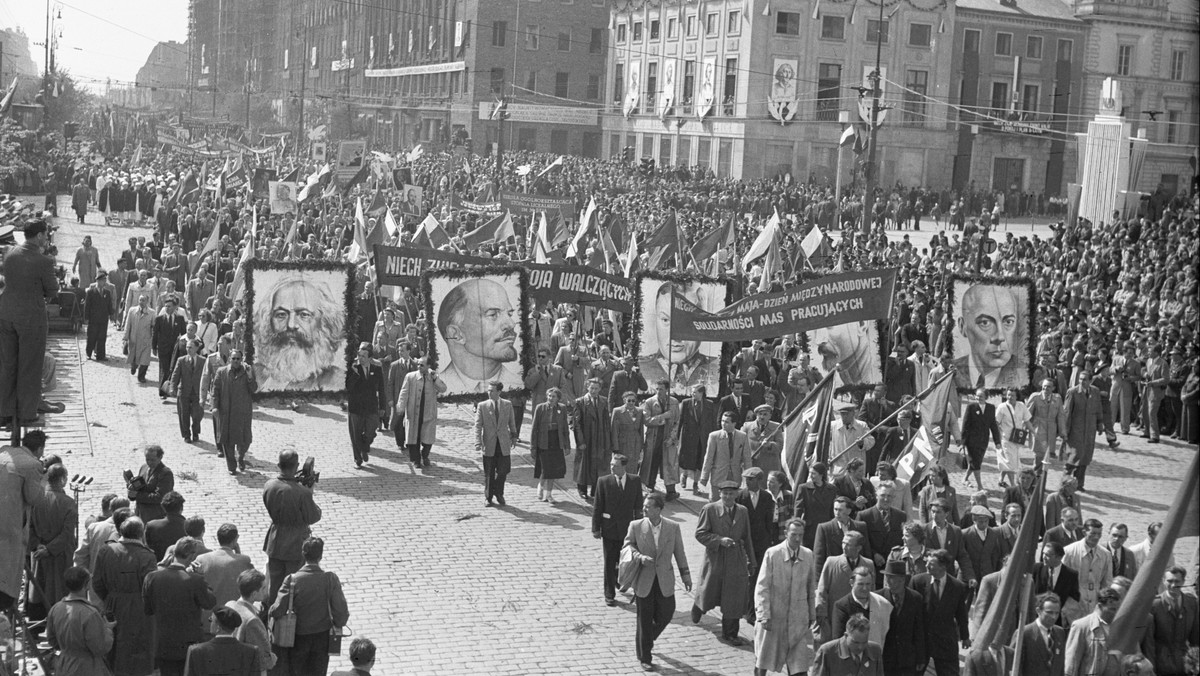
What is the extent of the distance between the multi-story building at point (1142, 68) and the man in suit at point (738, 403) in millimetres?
49815

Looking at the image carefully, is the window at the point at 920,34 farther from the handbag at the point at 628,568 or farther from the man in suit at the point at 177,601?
the man in suit at the point at 177,601

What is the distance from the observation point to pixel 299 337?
1734 cm

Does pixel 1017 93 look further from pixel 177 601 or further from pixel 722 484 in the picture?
pixel 177 601

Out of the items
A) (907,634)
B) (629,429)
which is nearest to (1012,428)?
(629,429)

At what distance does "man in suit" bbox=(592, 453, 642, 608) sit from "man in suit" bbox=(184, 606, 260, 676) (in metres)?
4.67

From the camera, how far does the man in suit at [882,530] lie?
1130 centimetres

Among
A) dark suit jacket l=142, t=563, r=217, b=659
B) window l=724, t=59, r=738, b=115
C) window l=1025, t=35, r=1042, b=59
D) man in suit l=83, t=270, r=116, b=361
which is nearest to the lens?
dark suit jacket l=142, t=563, r=217, b=659

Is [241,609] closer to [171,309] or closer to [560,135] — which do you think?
[171,309]

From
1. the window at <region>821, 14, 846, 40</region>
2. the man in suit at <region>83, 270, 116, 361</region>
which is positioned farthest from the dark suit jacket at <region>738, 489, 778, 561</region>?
the window at <region>821, 14, 846, 40</region>

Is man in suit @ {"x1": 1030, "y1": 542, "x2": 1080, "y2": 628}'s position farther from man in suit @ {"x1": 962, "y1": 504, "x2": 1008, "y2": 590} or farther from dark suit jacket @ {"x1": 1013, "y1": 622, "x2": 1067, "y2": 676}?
dark suit jacket @ {"x1": 1013, "y1": 622, "x2": 1067, "y2": 676}

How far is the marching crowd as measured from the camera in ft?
30.3

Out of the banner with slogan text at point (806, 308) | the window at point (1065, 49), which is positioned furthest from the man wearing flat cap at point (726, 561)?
A: the window at point (1065, 49)

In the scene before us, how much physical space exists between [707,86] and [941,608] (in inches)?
2266

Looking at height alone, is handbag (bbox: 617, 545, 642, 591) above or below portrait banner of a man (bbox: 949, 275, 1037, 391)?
below
